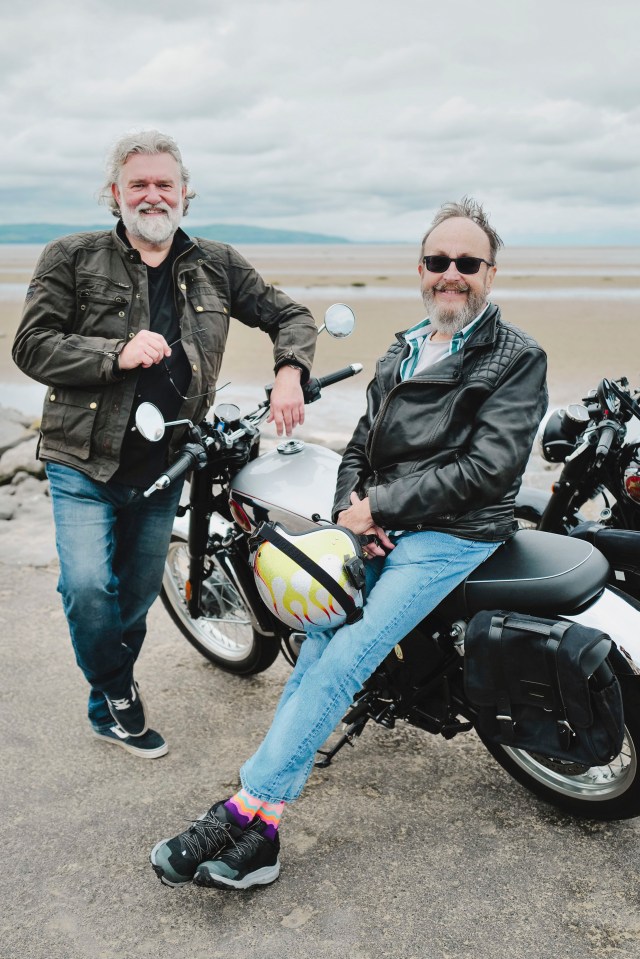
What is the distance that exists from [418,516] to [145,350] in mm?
1049

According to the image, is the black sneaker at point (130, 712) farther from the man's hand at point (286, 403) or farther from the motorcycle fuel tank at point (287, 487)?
the man's hand at point (286, 403)

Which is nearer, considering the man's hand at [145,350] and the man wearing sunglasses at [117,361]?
the man's hand at [145,350]

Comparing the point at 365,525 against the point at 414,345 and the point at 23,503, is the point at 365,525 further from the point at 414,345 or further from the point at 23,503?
the point at 23,503

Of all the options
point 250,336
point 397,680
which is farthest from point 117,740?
point 250,336

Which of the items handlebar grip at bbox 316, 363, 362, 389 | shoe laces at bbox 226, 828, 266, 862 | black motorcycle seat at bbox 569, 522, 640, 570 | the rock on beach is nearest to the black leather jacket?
handlebar grip at bbox 316, 363, 362, 389

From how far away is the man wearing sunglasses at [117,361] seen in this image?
2961 millimetres

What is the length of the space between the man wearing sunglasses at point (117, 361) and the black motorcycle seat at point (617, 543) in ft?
4.00

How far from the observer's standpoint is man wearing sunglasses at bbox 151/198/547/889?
2.57 m

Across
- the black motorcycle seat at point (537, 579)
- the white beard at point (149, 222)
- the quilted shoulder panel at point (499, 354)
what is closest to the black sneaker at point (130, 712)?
the black motorcycle seat at point (537, 579)

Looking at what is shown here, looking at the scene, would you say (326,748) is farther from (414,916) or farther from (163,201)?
(163,201)

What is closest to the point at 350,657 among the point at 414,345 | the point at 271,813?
the point at 271,813

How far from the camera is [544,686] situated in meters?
2.41

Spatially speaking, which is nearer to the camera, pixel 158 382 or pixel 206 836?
pixel 206 836

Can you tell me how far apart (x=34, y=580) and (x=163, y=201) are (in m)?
2.77
